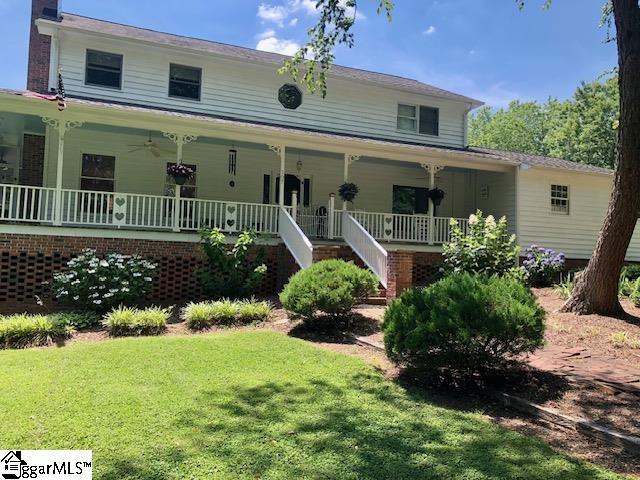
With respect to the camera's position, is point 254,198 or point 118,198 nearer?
point 118,198

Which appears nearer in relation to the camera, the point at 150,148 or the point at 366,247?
the point at 366,247

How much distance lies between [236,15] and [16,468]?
1292 centimetres

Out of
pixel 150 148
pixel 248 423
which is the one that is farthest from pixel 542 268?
pixel 150 148

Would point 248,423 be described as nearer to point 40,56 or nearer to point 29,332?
point 29,332

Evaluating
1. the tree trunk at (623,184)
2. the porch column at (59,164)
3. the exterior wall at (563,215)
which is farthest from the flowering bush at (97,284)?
the exterior wall at (563,215)

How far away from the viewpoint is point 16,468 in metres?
3.36

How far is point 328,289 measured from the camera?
7723mm

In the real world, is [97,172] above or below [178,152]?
below

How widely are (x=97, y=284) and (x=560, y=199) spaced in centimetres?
1405

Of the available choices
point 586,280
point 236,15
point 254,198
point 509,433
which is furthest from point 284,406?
point 236,15

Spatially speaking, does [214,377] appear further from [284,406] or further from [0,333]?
[0,333]

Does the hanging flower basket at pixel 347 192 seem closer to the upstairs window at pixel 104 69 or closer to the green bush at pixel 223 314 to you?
the green bush at pixel 223 314

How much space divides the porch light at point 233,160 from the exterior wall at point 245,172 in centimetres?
14

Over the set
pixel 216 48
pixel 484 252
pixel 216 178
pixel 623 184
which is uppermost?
pixel 216 48
